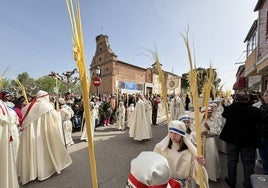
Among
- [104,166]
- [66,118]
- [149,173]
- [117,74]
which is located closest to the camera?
[149,173]

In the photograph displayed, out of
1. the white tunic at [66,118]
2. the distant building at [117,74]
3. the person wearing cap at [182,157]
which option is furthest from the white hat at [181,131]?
the distant building at [117,74]

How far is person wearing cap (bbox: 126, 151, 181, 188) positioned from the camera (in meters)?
1.08

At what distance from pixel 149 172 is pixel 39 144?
337 centimetres

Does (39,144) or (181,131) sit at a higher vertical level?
(181,131)

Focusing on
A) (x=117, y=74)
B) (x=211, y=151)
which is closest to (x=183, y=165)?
(x=211, y=151)

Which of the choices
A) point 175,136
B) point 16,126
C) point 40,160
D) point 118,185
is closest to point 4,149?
point 40,160

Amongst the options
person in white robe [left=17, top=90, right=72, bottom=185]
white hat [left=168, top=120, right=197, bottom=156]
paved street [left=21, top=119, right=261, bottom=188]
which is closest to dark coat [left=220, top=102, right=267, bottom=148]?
paved street [left=21, top=119, right=261, bottom=188]

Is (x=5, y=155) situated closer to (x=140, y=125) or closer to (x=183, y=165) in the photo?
(x=183, y=165)

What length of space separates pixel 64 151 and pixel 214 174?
3.21 metres

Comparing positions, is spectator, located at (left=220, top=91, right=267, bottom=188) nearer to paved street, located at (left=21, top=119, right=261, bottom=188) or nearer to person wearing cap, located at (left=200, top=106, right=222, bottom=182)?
person wearing cap, located at (left=200, top=106, right=222, bottom=182)

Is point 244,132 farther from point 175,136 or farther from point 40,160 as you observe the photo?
point 40,160

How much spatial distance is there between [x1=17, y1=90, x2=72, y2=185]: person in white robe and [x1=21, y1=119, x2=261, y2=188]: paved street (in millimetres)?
194

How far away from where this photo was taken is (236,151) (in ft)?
10.7

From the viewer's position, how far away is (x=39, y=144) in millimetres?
3730
